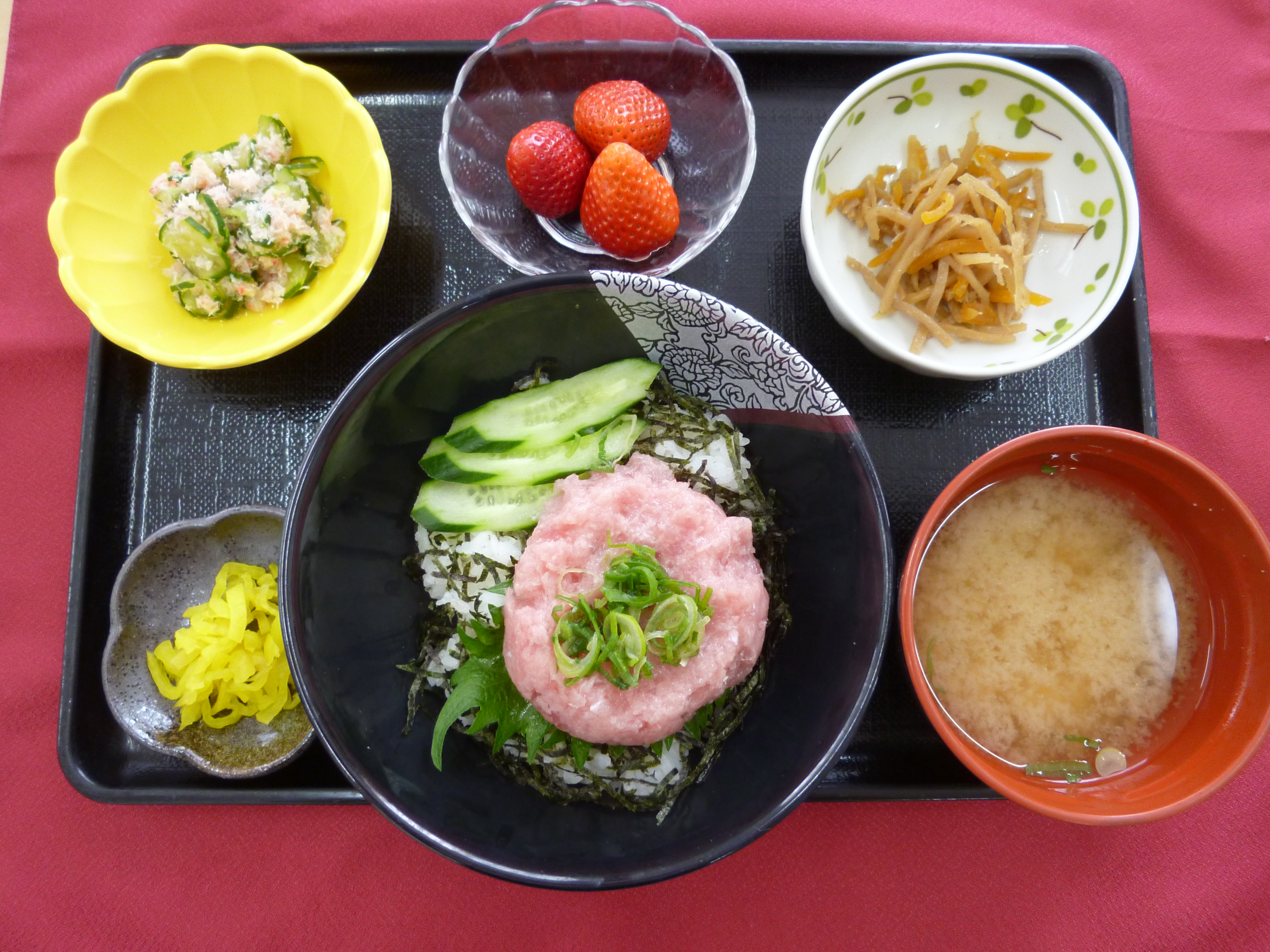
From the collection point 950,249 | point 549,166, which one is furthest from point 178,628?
point 950,249

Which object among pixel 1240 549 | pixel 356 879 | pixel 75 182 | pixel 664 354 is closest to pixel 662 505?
pixel 664 354

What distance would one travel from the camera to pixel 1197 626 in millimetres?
1720

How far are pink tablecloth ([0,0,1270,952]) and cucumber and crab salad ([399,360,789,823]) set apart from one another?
52 cm

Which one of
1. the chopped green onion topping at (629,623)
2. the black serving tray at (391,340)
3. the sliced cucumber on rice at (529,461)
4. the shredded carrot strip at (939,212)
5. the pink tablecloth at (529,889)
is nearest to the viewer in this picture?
the chopped green onion topping at (629,623)

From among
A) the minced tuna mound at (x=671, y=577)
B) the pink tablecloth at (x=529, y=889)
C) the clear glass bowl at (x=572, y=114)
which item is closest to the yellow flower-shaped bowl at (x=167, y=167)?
the clear glass bowl at (x=572, y=114)

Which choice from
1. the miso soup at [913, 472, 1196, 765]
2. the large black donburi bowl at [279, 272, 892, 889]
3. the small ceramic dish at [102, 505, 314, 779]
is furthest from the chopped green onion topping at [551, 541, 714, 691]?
the small ceramic dish at [102, 505, 314, 779]

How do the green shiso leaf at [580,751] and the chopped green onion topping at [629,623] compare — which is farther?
the green shiso leaf at [580,751]

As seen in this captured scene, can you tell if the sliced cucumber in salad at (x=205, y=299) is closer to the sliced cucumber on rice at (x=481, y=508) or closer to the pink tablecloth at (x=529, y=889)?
the pink tablecloth at (x=529, y=889)

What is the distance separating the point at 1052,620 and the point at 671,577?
0.87 metres

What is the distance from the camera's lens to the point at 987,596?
68.2 inches

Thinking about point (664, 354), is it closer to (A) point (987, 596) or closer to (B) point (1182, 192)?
(A) point (987, 596)

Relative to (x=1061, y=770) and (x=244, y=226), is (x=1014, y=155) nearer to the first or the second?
(x=1061, y=770)

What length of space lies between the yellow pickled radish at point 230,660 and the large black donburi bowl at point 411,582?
0.30 m

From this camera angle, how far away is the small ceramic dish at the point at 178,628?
1.76 metres
